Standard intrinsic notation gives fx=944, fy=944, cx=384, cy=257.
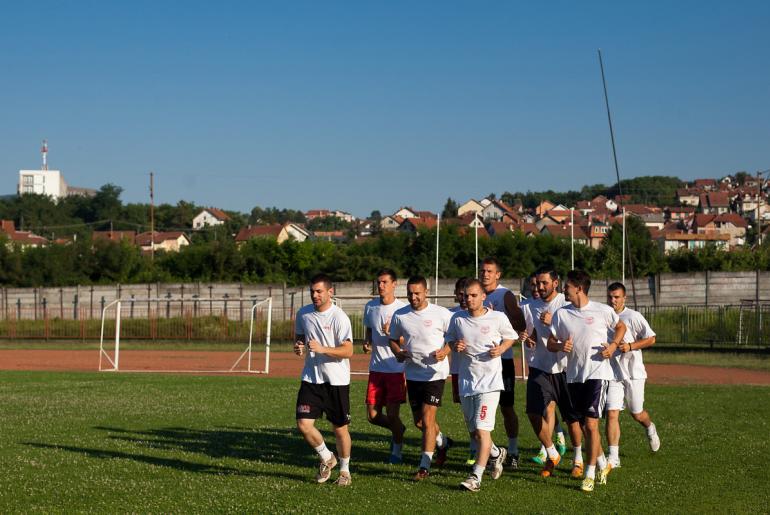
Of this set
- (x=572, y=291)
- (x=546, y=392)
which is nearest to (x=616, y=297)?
(x=546, y=392)

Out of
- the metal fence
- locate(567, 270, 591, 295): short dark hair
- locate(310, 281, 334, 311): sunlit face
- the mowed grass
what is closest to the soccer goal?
the metal fence

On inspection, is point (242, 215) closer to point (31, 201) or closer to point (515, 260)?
point (31, 201)

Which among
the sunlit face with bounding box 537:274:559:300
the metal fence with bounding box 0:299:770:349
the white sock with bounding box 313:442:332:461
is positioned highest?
the sunlit face with bounding box 537:274:559:300

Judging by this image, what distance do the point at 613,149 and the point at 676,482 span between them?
8.52 meters

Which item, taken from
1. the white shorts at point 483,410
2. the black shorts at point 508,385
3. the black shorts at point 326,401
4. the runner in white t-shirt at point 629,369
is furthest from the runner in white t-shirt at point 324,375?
the runner in white t-shirt at point 629,369

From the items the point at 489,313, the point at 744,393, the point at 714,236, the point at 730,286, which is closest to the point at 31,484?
the point at 489,313

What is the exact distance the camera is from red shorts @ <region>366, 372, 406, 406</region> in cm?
1142

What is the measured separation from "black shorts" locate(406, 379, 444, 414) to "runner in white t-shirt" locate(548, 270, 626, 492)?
136 cm

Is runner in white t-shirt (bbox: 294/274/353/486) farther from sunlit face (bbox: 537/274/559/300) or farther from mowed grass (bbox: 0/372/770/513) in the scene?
sunlit face (bbox: 537/274/559/300)

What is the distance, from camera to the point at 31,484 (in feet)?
32.7

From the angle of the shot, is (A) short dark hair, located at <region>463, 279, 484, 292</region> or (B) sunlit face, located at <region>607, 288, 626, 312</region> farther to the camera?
(B) sunlit face, located at <region>607, 288, 626, 312</region>

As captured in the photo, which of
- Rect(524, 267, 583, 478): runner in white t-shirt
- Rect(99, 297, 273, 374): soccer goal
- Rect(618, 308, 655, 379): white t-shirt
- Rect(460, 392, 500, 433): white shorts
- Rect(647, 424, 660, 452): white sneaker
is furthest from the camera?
Rect(99, 297, 273, 374): soccer goal

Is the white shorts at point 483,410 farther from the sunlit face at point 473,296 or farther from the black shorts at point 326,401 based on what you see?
the black shorts at point 326,401

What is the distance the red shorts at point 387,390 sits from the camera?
1142cm
